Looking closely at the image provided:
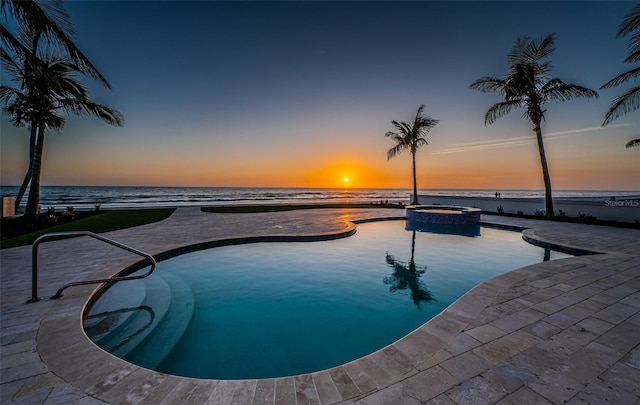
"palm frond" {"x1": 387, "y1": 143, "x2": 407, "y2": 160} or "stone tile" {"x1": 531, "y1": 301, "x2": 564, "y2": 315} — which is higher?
"palm frond" {"x1": 387, "y1": 143, "x2": 407, "y2": 160}

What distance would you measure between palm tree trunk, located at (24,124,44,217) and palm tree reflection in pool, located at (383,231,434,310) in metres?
16.5

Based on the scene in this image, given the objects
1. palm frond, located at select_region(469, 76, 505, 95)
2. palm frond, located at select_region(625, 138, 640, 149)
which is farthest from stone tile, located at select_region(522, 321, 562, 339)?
palm frond, located at select_region(625, 138, 640, 149)

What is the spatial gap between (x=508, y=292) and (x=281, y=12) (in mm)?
14931

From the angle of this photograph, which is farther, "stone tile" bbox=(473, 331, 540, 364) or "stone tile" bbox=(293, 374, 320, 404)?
"stone tile" bbox=(473, 331, 540, 364)

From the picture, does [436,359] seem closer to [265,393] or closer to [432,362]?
[432,362]

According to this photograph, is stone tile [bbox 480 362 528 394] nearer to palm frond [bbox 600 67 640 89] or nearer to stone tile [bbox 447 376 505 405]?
stone tile [bbox 447 376 505 405]

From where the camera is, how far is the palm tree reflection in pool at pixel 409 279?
5.23 m

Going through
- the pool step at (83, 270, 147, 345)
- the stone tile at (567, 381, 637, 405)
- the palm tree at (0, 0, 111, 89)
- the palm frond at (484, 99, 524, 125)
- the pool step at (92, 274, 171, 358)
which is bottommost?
the pool step at (92, 274, 171, 358)

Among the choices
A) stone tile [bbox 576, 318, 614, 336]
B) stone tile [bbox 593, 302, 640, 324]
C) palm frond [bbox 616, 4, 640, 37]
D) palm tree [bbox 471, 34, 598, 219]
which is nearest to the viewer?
stone tile [bbox 576, 318, 614, 336]

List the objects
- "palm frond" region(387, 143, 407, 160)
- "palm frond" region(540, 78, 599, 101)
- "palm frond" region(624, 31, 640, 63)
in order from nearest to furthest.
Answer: "palm frond" region(624, 31, 640, 63), "palm frond" region(540, 78, 599, 101), "palm frond" region(387, 143, 407, 160)

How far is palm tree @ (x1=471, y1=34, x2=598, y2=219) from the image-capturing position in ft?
41.1

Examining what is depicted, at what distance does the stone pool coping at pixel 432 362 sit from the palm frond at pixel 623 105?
39.4 ft

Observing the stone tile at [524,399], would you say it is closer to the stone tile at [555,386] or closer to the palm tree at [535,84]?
the stone tile at [555,386]

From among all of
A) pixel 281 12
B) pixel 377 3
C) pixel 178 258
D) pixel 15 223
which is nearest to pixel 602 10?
pixel 377 3
